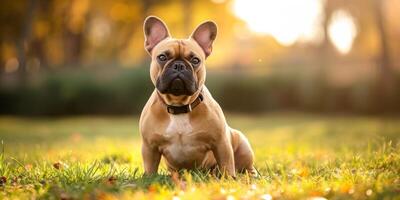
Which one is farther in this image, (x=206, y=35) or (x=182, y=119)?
(x=206, y=35)

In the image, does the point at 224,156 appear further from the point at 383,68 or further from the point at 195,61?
the point at 383,68


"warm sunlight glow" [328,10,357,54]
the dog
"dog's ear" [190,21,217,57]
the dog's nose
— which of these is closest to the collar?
the dog

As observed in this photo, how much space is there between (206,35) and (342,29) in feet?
74.7

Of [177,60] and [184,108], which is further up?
[177,60]

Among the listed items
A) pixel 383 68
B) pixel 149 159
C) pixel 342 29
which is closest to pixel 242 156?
pixel 149 159

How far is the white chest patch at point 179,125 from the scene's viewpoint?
520 cm

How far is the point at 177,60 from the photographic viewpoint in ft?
17.7

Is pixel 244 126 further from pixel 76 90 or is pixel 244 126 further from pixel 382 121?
pixel 76 90

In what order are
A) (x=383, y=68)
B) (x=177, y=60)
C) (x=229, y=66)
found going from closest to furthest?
(x=177, y=60) → (x=383, y=68) → (x=229, y=66)

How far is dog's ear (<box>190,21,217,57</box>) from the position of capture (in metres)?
5.80

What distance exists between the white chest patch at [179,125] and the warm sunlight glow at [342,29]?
20287 mm

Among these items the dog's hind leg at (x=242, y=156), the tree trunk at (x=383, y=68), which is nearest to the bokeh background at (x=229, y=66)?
the tree trunk at (x=383, y=68)

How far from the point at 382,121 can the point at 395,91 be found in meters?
2.76

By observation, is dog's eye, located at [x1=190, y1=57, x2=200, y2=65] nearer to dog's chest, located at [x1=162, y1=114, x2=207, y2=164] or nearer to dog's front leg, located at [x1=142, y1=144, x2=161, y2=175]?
dog's chest, located at [x1=162, y1=114, x2=207, y2=164]
